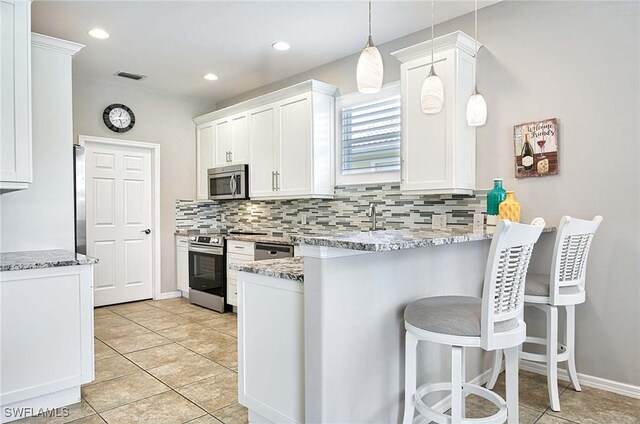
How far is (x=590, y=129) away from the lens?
8.84 feet

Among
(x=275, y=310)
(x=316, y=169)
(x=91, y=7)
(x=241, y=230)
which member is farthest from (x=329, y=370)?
(x=241, y=230)

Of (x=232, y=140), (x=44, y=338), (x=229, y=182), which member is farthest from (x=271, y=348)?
(x=232, y=140)

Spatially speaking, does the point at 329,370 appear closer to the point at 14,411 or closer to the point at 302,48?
the point at 14,411

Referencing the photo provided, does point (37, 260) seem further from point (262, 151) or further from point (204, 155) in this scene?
point (204, 155)

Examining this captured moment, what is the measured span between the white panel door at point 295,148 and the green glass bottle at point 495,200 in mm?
1810

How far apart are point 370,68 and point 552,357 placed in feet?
6.44

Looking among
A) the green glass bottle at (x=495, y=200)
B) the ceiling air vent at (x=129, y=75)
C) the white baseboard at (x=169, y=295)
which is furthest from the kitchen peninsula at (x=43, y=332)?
the white baseboard at (x=169, y=295)

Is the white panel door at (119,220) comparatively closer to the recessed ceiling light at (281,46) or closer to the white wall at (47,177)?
the white wall at (47,177)

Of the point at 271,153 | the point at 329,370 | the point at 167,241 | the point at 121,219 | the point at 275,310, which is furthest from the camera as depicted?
the point at 167,241

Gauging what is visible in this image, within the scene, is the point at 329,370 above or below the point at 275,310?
below

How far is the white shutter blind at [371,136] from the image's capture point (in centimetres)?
382

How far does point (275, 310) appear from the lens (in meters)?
1.94

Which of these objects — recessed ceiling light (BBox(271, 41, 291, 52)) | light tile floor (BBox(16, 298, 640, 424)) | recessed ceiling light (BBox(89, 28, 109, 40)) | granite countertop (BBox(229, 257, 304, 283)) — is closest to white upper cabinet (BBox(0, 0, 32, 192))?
recessed ceiling light (BBox(89, 28, 109, 40))

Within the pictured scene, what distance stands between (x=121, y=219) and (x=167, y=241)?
0.64 metres
